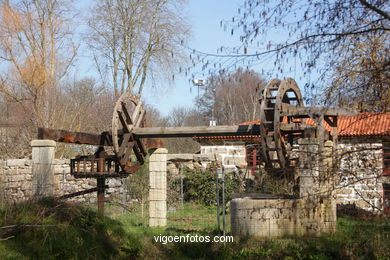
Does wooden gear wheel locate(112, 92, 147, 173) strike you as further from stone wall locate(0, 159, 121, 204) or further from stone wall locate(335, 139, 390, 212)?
stone wall locate(0, 159, 121, 204)

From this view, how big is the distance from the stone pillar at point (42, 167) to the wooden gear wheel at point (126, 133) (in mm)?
1136

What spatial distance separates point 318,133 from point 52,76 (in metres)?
15.5

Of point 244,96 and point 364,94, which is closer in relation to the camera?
point 364,94

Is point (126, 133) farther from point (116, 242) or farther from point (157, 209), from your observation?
point (116, 242)

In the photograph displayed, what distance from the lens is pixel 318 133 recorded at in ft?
24.1

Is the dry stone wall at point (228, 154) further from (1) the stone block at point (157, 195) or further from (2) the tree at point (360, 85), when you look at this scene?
(2) the tree at point (360, 85)

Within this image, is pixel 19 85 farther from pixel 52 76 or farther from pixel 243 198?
pixel 243 198

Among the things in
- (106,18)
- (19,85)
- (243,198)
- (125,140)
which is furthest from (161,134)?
(106,18)

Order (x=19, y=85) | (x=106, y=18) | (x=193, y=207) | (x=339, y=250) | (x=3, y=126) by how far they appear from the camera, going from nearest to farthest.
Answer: (x=339, y=250), (x=193, y=207), (x=3, y=126), (x=19, y=85), (x=106, y=18)

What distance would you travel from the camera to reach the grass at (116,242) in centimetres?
668

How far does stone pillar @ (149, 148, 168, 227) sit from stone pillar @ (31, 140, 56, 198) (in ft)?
8.35

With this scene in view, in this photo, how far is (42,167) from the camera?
766 cm

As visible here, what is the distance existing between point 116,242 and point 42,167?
169 cm

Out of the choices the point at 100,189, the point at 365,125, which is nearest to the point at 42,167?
the point at 100,189
